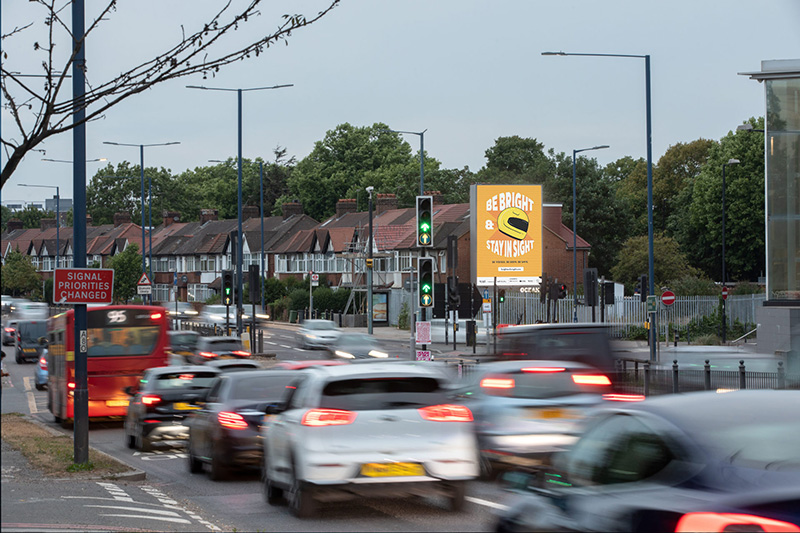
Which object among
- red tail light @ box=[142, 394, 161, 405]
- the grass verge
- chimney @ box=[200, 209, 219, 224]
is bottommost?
the grass verge

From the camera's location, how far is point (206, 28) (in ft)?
26.6

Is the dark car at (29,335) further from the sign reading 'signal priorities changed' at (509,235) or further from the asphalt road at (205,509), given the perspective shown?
the asphalt road at (205,509)

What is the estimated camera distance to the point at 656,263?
74.8 meters

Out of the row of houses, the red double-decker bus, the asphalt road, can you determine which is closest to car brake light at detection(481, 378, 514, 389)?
the asphalt road

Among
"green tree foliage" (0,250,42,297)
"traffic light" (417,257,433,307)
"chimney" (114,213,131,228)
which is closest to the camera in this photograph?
"traffic light" (417,257,433,307)

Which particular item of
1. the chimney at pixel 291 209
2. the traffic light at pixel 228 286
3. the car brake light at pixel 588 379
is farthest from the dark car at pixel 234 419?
the chimney at pixel 291 209

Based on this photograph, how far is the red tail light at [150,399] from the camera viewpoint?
18.2 m

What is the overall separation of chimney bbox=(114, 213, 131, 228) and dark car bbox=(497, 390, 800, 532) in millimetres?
130219

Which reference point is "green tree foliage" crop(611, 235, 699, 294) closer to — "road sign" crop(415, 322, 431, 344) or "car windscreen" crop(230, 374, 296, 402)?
"road sign" crop(415, 322, 431, 344)

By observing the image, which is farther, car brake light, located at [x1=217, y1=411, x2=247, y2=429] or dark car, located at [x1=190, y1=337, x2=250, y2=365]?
dark car, located at [x1=190, y1=337, x2=250, y2=365]

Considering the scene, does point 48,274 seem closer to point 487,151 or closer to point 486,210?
point 487,151

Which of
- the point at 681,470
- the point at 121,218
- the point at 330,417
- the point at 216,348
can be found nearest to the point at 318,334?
the point at 216,348

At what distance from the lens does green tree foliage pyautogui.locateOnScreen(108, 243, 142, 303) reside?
8988 cm

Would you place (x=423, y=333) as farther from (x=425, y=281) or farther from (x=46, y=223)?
(x=46, y=223)
